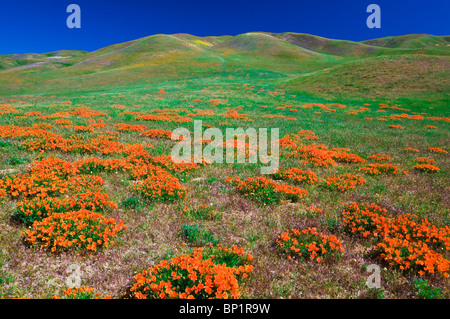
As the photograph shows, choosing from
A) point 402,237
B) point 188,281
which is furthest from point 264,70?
point 188,281

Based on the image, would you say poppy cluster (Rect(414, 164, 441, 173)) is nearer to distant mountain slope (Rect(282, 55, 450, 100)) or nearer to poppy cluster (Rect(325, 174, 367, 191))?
poppy cluster (Rect(325, 174, 367, 191))

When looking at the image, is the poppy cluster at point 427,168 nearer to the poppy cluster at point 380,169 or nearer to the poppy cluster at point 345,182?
the poppy cluster at point 380,169

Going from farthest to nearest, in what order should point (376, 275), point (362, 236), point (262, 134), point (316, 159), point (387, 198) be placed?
point (262, 134) → point (316, 159) → point (387, 198) → point (362, 236) → point (376, 275)

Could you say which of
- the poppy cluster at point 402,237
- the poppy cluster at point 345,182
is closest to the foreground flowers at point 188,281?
the poppy cluster at point 402,237

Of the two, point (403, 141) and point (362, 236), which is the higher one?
point (403, 141)

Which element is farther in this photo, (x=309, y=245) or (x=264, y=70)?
(x=264, y=70)

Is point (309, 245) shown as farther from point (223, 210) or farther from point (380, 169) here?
point (380, 169)

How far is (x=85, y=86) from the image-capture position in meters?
57.8

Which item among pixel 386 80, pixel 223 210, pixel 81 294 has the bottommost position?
pixel 81 294

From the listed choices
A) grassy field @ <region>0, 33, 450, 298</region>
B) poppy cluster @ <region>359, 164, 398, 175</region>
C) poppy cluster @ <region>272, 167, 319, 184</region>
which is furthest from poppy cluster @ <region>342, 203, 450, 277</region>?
poppy cluster @ <region>359, 164, 398, 175</region>
